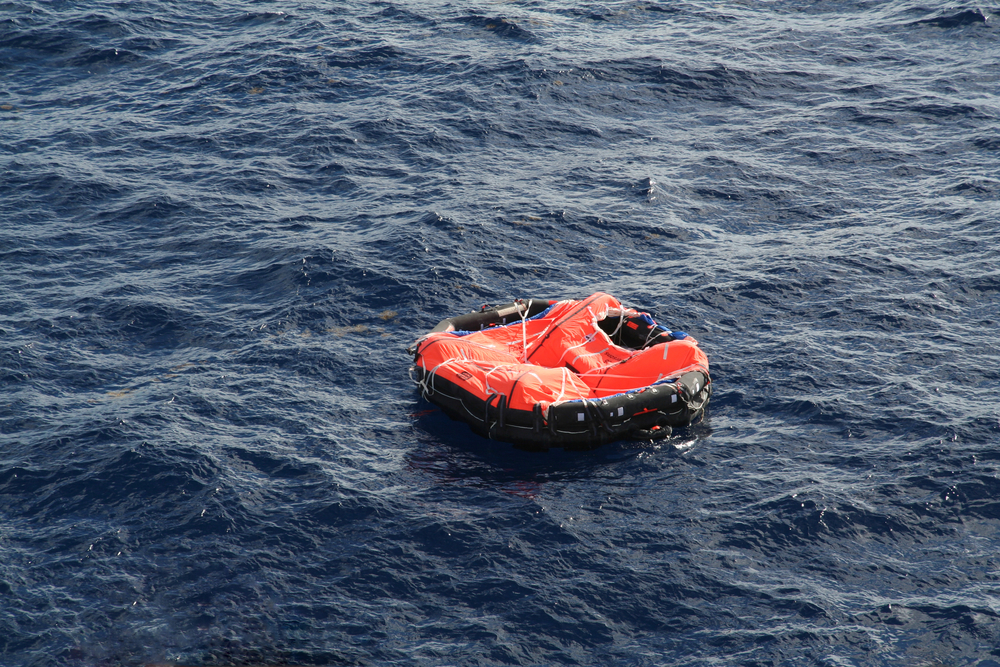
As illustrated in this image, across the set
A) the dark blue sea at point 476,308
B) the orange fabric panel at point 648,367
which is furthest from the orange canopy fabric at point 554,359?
the dark blue sea at point 476,308

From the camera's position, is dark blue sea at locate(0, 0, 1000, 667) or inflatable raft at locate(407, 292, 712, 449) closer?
dark blue sea at locate(0, 0, 1000, 667)

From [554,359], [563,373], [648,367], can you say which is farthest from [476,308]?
[648,367]

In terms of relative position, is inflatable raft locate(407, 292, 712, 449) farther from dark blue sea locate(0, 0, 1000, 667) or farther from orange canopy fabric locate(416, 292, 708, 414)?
dark blue sea locate(0, 0, 1000, 667)

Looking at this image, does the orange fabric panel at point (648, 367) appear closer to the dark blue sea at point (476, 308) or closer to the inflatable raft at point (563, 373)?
the inflatable raft at point (563, 373)

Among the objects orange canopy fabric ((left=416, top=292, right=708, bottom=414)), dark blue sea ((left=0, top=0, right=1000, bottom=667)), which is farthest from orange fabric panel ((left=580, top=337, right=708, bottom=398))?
dark blue sea ((left=0, top=0, right=1000, bottom=667))

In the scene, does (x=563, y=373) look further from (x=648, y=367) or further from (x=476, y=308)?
(x=476, y=308)

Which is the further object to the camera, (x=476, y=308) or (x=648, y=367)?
(x=476, y=308)
